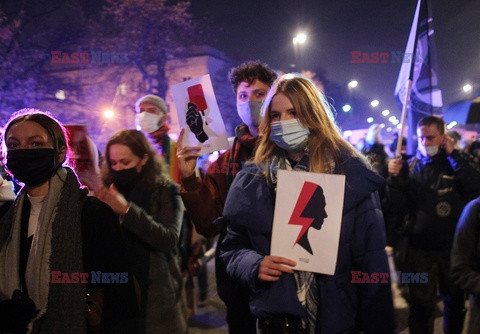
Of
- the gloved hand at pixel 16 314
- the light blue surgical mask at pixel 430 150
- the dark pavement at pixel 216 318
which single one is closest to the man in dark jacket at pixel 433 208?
the light blue surgical mask at pixel 430 150

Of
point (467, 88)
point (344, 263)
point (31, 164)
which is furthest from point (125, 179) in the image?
point (467, 88)

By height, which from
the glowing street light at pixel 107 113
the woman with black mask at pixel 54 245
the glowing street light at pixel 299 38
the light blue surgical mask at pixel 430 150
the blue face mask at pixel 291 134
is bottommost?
the woman with black mask at pixel 54 245

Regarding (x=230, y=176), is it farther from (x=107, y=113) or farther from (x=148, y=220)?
(x=107, y=113)

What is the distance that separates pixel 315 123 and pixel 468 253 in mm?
1793

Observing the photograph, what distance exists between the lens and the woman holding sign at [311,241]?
208 centimetres

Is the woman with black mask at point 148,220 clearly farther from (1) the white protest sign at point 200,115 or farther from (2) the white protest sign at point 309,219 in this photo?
(2) the white protest sign at point 309,219

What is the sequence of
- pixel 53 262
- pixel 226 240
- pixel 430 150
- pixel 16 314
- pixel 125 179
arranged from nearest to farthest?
pixel 16 314
pixel 53 262
pixel 226 240
pixel 125 179
pixel 430 150

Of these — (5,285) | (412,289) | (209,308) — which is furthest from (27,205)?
Result: (209,308)

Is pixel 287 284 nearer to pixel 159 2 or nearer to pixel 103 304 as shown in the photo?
pixel 103 304

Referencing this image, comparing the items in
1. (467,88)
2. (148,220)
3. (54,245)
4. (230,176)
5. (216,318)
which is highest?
(467,88)

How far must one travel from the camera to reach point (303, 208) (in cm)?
214

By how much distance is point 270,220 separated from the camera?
86.0 inches

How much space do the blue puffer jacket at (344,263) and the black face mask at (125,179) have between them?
1.46m

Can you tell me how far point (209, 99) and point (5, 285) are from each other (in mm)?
A: 1801
